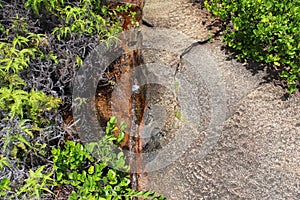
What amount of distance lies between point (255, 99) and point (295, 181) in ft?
2.34

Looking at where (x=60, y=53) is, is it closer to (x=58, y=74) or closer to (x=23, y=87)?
(x=58, y=74)

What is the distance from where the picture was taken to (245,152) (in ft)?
9.05

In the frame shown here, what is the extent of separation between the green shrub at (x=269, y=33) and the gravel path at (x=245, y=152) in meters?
0.13

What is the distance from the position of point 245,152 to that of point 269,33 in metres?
0.94

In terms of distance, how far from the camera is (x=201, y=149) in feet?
9.45

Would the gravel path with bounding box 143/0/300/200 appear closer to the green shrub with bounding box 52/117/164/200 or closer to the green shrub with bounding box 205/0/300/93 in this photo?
the green shrub with bounding box 205/0/300/93

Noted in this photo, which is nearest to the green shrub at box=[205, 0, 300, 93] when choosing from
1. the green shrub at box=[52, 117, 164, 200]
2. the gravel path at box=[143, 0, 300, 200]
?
the gravel path at box=[143, 0, 300, 200]

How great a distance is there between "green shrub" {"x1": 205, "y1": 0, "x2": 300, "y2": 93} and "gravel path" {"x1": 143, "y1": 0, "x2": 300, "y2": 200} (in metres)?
0.13

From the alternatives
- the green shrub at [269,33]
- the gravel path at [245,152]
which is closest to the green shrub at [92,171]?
the gravel path at [245,152]

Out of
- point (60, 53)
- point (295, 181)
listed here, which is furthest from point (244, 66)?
point (60, 53)

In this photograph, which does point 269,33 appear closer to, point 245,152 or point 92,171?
point 245,152

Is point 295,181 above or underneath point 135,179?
above

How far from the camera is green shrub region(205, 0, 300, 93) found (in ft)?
9.65

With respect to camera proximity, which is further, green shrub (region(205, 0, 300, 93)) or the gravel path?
green shrub (region(205, 0, 300, 93))
